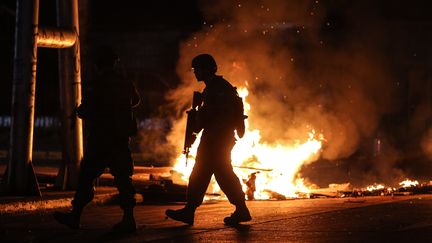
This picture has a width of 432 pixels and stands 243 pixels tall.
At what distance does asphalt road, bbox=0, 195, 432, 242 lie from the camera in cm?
857

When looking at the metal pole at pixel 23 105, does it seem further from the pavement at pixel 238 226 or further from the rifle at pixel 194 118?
the rifle at pixel 194 118

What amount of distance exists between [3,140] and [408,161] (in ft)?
50.3

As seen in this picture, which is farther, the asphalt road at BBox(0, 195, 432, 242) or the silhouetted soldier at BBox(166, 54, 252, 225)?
the silhouetted soldier at BBox(166, 54, 252, 225)

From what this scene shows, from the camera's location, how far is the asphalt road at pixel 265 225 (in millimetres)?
8570

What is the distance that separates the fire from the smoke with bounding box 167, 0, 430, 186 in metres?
0.58

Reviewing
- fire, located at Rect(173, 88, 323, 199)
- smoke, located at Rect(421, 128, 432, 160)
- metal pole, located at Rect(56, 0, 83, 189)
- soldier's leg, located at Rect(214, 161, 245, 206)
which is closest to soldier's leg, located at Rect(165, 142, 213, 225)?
soldier's leg, located at Rect(214, 161, 245, 206)

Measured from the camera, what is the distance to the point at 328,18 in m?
27.4

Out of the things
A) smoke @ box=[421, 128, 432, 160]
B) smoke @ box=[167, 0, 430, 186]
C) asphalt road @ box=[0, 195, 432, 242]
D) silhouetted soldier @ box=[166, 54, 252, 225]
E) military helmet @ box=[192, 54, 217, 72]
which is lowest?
asphalt road @ box=[0, 195, 432, 242]

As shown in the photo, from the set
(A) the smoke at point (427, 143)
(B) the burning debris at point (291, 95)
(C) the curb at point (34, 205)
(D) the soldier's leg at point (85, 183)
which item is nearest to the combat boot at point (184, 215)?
(D) the soldier's leg at point (85, 183)

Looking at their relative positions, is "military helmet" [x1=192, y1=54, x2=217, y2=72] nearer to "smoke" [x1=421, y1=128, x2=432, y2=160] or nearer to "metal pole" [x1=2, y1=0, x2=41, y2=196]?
"metal pole" [x1=2, y1=0, x2=41, y2=196]

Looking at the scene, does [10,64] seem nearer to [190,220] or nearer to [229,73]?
[229,73]

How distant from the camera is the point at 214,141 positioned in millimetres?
9797

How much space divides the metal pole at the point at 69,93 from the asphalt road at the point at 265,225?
Result: 1.03m

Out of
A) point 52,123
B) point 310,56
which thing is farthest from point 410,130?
point 52,123
